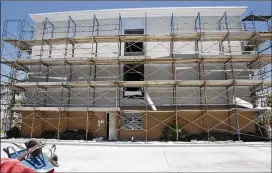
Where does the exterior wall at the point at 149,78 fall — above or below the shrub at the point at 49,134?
above

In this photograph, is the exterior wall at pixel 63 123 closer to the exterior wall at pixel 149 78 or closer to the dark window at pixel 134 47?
the exterior wall at pixel 149 78

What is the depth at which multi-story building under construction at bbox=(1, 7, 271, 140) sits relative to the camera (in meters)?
14.4

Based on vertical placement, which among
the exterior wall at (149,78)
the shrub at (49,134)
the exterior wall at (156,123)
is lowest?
the shrub at (49,134)

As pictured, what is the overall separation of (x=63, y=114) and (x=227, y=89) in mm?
11626

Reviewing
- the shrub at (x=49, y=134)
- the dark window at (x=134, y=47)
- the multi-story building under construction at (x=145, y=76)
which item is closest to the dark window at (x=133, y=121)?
the multi-story building under construction at (x=145, y=76)

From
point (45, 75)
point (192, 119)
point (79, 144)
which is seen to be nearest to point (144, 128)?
point (192, 119)

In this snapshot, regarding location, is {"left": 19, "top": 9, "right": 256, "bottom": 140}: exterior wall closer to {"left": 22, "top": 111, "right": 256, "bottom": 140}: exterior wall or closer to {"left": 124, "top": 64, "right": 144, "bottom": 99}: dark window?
{"left": 22, "top": 111, "right": 256, "bottom": 140}: exterior wall

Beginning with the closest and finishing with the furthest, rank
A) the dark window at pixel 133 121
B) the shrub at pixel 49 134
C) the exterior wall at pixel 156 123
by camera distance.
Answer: the exterior wall at pixel 156 123, the shrub at pixel 49 134, the dark window at pixel 133 121

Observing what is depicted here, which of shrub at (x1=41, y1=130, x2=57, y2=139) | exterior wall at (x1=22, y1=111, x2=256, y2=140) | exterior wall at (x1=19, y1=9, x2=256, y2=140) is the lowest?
shrub at (x1=41, y1=130, x2=57, y2=139)

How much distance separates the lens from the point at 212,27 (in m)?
16.5

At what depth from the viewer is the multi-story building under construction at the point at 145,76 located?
14.4 metres

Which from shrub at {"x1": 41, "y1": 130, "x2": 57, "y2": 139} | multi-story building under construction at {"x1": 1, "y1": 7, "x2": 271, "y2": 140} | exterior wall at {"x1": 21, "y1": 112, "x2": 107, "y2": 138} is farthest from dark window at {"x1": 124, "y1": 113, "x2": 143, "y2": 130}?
shrub at {"x1": 41, "y1": 130, "x2": 57, "y2": 139}

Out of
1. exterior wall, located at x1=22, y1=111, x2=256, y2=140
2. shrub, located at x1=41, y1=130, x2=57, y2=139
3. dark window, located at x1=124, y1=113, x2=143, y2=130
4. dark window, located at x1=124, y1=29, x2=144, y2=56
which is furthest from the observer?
dark window, located at x1=124, y1=29, x2=144, y2=56

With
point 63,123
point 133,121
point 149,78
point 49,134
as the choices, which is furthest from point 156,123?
point 49,134
